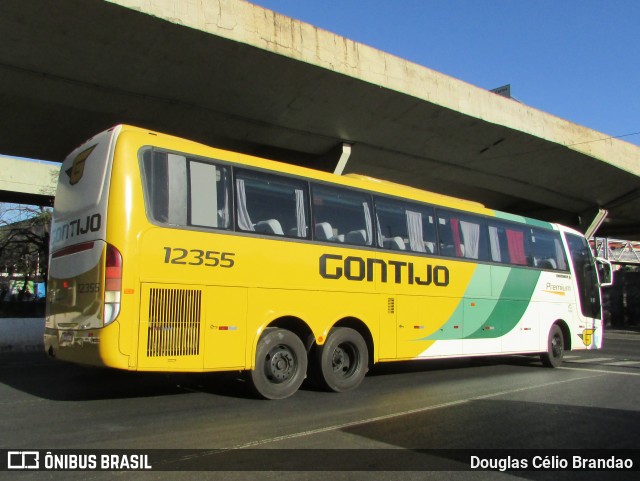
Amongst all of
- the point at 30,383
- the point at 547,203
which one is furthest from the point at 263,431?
the point at 547,203

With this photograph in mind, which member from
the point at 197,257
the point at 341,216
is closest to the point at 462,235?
the point at 341,216

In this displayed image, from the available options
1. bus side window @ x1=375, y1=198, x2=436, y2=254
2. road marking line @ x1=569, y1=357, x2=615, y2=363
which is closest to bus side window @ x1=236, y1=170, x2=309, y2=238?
bus side window @ x1=375, y1=198, x2=436, y2=254

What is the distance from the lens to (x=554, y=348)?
41.6ft

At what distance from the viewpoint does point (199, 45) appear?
529 inches

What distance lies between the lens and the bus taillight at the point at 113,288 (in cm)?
623

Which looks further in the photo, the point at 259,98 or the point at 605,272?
the point at 259,98

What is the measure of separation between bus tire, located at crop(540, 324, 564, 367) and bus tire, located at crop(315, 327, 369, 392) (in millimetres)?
5802

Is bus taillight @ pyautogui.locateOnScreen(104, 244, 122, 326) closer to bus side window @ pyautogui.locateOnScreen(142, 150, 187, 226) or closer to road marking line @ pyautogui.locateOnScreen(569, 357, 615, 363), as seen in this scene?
bus side window @ pyautogui.locateOnScreen(142, 150, 187, 226)

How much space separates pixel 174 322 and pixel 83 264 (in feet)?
4.54

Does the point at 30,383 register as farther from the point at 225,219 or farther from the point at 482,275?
the point at 482,275

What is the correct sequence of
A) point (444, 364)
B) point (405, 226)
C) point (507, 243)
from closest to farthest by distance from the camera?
point (405, 226) < point (507, 243) < point (444, 364)

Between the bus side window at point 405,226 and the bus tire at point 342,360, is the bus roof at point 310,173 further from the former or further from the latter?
the bus tire at point 342,360

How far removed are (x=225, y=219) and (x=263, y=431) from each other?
2.82 m

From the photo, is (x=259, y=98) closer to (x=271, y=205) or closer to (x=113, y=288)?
(x=271, y=205)
